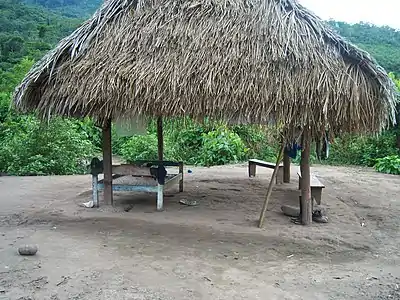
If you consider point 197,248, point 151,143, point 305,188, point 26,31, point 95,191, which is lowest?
point 197,248

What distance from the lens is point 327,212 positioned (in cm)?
678

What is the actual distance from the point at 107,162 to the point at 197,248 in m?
2.28

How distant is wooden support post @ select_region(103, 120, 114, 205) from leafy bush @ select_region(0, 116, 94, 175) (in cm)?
480

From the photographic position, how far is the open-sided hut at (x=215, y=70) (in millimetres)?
5461

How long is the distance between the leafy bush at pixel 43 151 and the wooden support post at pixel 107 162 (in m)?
4.80

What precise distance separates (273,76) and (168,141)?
8.81m

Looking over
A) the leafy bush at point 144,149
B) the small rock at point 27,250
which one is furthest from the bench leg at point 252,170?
the small rock at point 27,250

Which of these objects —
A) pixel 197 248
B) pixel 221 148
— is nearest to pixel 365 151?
pixel 221 148

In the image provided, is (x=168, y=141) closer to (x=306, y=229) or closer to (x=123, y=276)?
(x=306, y=229)

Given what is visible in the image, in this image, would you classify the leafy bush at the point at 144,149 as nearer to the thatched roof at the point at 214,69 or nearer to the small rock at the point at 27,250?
the thatched roof at the point at 214,69

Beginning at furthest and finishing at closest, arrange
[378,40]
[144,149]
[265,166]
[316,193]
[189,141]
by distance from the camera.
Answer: [378,40] < [189,141] < [144,149] < [265,166] < [316,193]

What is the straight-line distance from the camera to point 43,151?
11352 mm

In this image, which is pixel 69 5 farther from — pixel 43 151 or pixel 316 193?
pixel 316 193

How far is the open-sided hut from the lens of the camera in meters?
5.46
